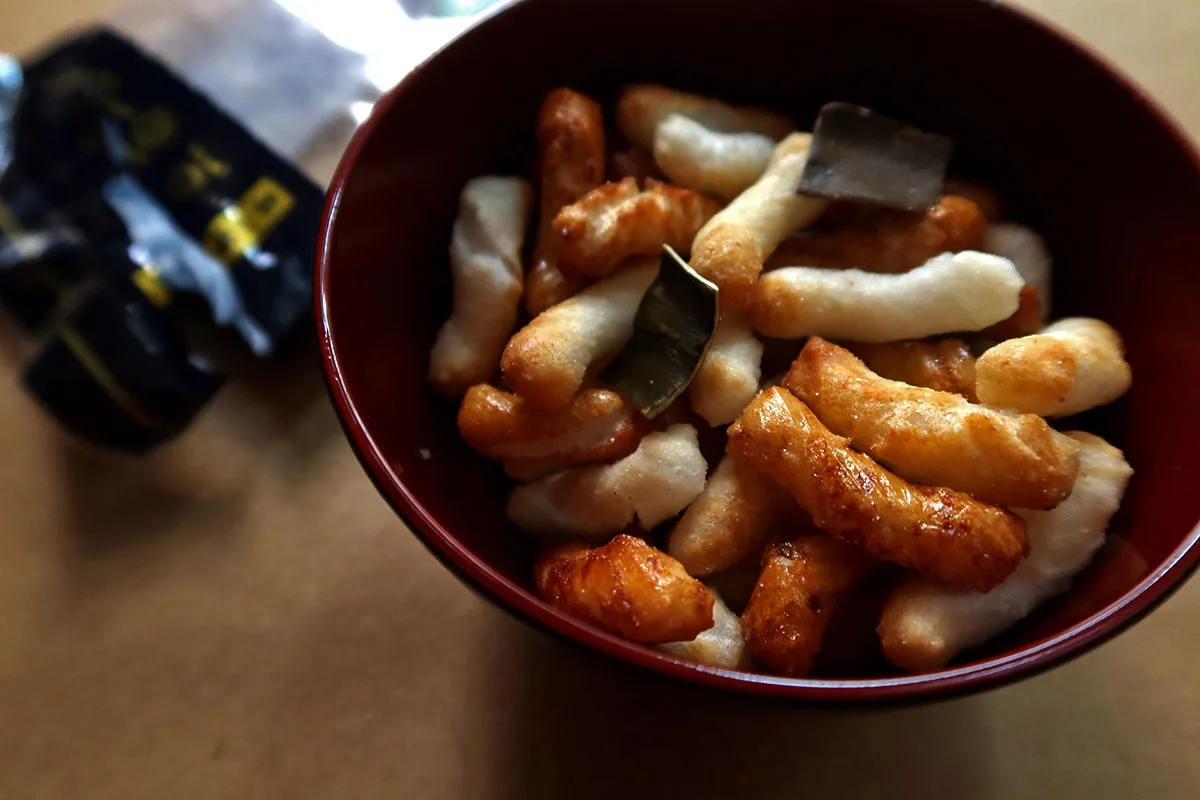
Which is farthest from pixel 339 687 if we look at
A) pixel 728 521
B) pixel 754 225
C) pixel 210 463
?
pixel 754 225

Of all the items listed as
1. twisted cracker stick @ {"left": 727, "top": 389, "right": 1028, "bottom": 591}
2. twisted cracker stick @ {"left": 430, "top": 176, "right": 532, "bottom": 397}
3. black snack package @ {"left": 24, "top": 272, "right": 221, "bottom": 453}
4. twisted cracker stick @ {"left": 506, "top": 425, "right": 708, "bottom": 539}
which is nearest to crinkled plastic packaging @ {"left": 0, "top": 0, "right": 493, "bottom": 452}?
black snack package @ {"left": 24, "top": 272, "right": 221, "bottom": 453}

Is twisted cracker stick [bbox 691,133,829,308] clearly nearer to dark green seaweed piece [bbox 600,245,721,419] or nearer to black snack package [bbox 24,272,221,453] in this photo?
dark green seaweed piece [bbox 600,245,721,419]

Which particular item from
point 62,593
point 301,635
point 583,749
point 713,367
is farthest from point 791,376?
point 62,593

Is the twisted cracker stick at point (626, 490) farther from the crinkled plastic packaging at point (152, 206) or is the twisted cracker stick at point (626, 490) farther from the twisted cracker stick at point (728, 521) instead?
the crinkled plastic packaging at point (152, 206)

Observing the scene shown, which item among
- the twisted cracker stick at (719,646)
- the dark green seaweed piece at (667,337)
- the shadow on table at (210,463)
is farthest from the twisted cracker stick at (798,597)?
the shadow on table at (210,463)

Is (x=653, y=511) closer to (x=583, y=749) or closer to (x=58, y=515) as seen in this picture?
(x=583, y=749)

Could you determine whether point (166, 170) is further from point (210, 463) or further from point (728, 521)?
point (728, 521)
